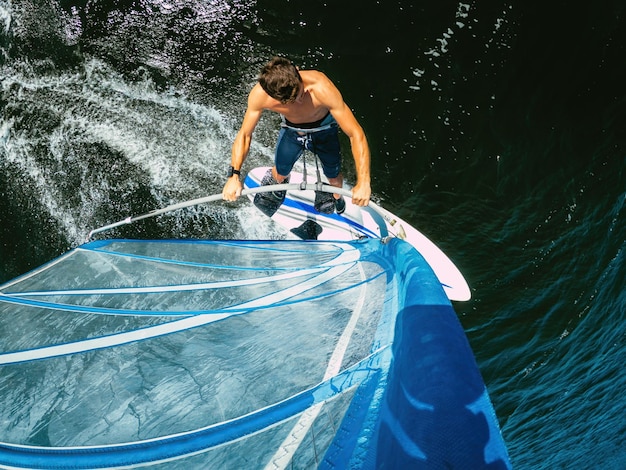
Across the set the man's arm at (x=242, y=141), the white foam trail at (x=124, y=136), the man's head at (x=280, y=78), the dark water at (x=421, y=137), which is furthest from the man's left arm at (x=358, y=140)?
the white foam trail at (x=124, y=136)

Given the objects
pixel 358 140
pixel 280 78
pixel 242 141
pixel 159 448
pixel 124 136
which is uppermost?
pixel 280 78

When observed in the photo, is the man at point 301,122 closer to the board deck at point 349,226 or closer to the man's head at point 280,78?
the man's head at point 280,78

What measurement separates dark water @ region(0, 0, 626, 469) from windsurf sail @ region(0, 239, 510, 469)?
2012mm

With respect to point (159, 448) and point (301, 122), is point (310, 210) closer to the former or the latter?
point (301, 122)

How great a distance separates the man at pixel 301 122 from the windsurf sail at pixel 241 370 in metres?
0.73

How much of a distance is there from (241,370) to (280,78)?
6.34ft

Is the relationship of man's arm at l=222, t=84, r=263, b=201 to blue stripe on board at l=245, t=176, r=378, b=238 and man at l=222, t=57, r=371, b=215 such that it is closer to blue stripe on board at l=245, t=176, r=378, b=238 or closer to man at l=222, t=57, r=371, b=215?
man at l=222, t=57, r=371, b=215

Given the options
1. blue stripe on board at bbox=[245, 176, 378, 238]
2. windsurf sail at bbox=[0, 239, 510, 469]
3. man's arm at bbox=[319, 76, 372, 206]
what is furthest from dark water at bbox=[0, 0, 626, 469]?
windsurf sail at bbox=[0, 239, 510, 469]

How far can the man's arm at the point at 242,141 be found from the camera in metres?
3.58

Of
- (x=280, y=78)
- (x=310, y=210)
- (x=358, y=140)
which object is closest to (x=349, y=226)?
(x=310, y=210)

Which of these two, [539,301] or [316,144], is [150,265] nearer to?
[316,144]

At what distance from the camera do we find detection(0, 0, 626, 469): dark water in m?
4.61

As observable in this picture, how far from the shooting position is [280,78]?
3066 millimetres

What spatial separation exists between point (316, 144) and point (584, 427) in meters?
5.78
